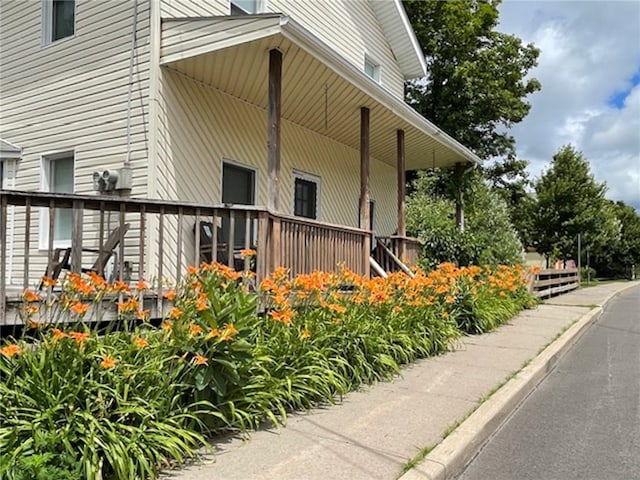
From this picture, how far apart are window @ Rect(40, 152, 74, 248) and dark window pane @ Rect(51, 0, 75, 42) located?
6.66 feet

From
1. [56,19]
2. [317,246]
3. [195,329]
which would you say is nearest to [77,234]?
[195,329]

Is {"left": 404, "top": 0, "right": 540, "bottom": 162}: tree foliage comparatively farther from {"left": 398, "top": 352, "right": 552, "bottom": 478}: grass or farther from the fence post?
the fence post

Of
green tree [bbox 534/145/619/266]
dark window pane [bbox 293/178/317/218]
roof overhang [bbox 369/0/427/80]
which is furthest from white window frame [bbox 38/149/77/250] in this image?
green tree [bbox 534/145/619/266]

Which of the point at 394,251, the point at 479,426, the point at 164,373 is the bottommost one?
the point at 479,426

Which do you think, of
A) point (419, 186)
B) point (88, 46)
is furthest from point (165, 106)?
point (419, 186)

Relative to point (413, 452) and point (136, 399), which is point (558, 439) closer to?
point (413, 452)

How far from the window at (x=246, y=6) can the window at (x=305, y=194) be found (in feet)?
10.0

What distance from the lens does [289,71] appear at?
7.87 metres

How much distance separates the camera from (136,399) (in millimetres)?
3500

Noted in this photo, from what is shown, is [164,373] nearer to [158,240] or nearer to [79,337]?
[79,337]

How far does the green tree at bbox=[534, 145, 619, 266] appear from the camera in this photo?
87.1ft

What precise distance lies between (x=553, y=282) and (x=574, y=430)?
537 inches

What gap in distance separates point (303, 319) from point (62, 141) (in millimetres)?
5404

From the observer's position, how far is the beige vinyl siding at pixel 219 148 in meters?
7.73
